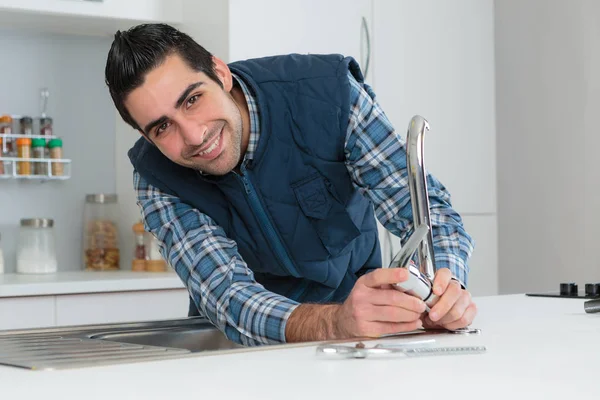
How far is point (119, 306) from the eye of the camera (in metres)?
2.52

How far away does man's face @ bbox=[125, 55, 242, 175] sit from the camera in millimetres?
1507

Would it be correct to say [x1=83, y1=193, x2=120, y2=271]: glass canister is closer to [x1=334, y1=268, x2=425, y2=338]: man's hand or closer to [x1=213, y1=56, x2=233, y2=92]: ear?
[x1=213, y1=56, x2=233, y2=92]: ear

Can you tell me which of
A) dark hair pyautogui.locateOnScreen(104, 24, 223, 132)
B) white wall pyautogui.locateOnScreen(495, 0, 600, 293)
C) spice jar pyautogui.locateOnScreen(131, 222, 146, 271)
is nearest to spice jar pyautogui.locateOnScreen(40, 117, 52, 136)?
spice jar pyautogui.locateOnScreen(131, 222, 146, 271)

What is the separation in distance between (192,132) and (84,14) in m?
1.39

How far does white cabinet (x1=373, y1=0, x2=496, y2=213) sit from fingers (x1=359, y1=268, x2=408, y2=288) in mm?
2007

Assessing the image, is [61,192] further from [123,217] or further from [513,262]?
[513,262]

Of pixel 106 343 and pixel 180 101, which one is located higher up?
pixel 180 101

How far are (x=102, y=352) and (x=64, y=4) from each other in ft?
6.25

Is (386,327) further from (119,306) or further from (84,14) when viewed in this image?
(84,14)

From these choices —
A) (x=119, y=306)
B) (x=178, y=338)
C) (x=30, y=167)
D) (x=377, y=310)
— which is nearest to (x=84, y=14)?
(x=30, y=167)

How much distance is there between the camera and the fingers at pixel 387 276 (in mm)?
1075

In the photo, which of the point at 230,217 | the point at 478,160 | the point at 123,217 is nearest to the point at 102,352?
the point at 230,217

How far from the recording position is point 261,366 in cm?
88

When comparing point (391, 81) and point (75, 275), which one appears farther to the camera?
point (391, 81)
